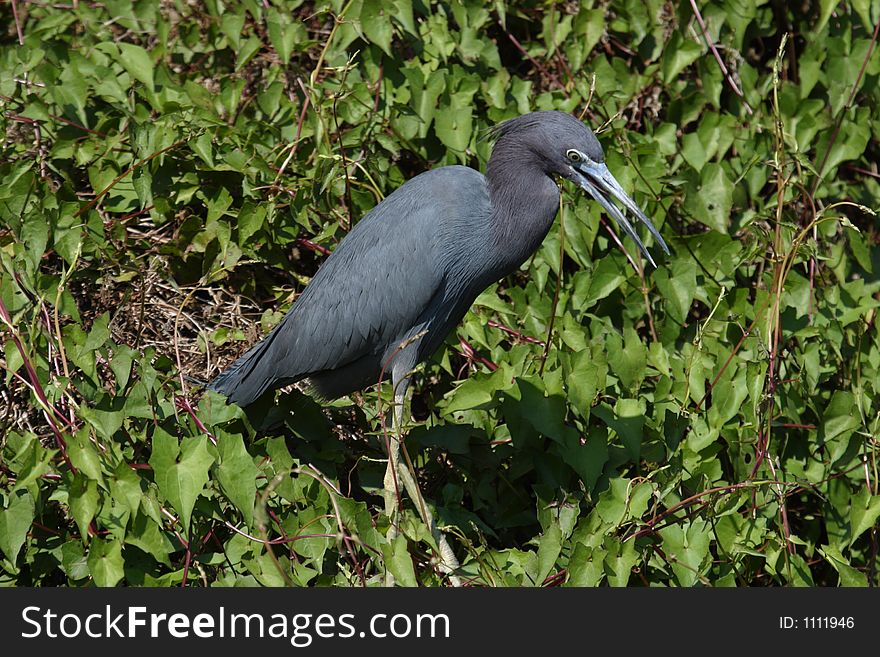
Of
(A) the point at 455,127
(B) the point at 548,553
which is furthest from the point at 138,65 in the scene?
(B) the point at 548,553

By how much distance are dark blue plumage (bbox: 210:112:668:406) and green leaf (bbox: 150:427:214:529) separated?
0.80 meters

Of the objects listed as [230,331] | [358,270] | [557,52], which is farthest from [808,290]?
[230,331]

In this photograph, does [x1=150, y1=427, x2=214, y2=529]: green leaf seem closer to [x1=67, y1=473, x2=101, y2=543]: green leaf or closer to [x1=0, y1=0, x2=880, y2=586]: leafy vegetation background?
[x1=0, y1=0, x2=880, y2=586]: leafy vegetation background

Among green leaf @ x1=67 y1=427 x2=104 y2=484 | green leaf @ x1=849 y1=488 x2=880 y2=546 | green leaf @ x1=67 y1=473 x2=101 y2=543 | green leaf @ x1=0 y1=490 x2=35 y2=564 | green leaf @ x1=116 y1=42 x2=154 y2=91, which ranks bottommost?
green leaf @ x1=849 y1=488 x2=880 y2=546

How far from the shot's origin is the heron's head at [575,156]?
3250 mm

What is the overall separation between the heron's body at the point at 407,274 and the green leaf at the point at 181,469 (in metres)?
0.80

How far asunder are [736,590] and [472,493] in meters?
1.00

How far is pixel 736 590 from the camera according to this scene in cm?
297

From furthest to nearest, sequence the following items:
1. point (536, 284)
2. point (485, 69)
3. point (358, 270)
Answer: point (485, 69), point (536, 284), point (358, 270)

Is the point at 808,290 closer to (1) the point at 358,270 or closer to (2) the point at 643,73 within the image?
(2) the point at 643,73

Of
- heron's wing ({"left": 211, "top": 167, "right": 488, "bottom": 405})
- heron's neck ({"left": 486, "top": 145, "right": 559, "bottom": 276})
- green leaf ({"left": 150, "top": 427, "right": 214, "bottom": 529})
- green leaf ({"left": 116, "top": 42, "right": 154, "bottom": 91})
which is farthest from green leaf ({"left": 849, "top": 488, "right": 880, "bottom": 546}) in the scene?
green leaf ({"left": 116, "top": 42, "right": 154, "bottom": 91})

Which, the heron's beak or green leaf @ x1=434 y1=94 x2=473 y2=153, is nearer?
the heron's beak

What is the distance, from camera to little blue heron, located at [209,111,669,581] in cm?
332

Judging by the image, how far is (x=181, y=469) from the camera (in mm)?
2709
